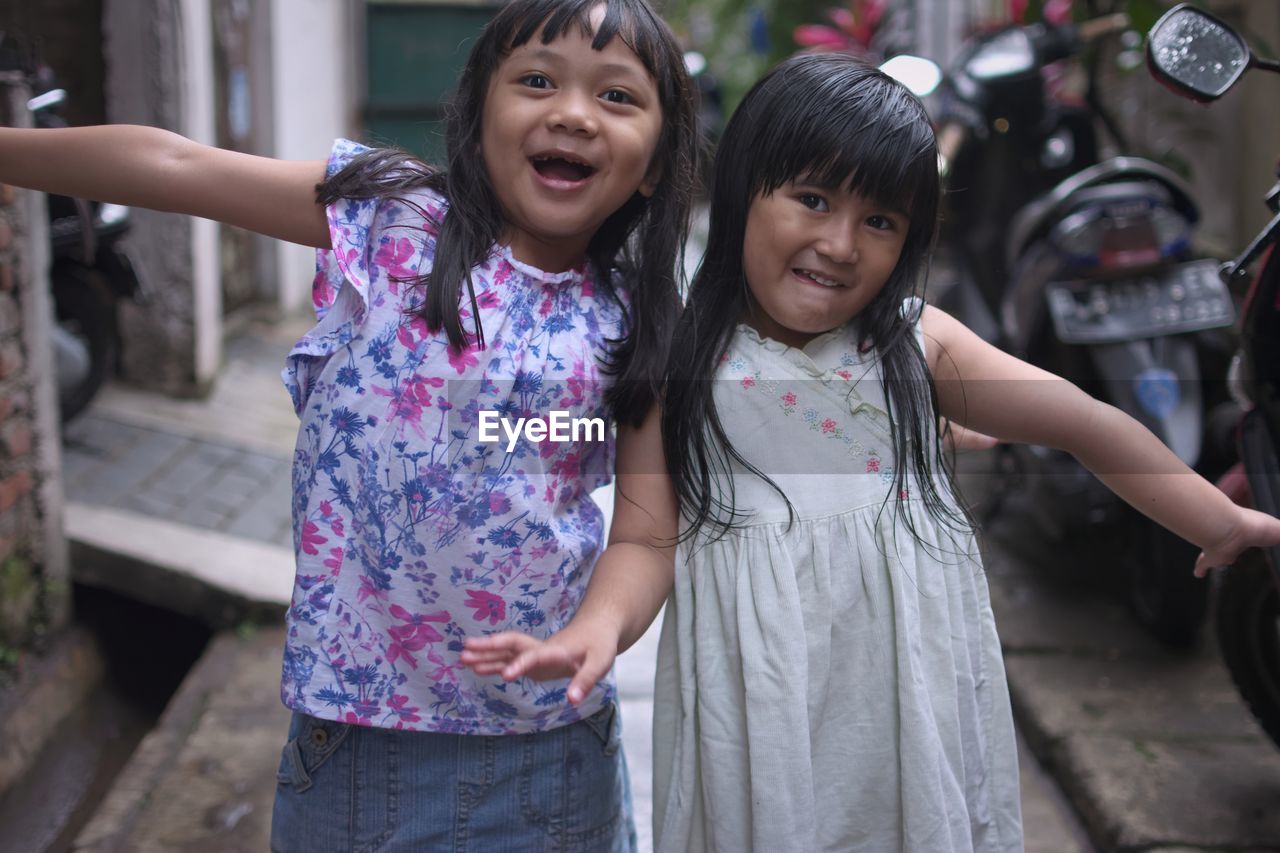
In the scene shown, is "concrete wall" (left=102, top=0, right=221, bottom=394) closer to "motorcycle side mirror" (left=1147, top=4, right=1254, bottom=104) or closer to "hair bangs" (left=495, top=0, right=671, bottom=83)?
"hair bangs" (left=495, top=0, right=671, bottom=83)

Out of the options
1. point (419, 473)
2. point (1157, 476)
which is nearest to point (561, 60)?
point (419, 473)

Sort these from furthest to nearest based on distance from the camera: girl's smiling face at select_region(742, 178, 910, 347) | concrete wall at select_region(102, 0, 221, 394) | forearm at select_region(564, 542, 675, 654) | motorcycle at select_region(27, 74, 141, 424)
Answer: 1. concrete wall at select_region(102, 0, 221, 394)
2. motorcycle at select_region(27, 74, 141, 424)
3. girl's smiling face at select_region(742, 178, 910, 347)
4. forearm at select_region(564, 542, 675, 654)

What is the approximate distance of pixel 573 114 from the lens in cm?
150


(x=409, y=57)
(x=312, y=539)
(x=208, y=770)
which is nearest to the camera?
(x=312, y=539)

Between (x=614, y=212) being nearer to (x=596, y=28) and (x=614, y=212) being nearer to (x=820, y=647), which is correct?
(x=596, y=28)

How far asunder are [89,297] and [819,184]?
3517 mm

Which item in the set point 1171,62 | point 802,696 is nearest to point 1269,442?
point 1171,62

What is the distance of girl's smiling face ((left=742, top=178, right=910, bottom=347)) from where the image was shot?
1.54 m

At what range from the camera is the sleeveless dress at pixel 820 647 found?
1557 millimetres

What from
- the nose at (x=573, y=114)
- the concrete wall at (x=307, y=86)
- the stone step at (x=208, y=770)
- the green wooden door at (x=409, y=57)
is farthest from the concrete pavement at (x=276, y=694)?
the green wooden door at (x=409, y=57)

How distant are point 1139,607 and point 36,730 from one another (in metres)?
2.74

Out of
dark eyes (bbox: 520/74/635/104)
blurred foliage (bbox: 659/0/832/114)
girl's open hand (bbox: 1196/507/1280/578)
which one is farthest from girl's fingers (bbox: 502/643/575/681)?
blurred foliage (bbox: 659/0/832/114)

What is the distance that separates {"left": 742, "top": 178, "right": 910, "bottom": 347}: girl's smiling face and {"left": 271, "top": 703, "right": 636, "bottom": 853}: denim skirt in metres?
0.66

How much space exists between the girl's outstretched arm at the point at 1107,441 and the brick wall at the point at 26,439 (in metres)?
2.23
